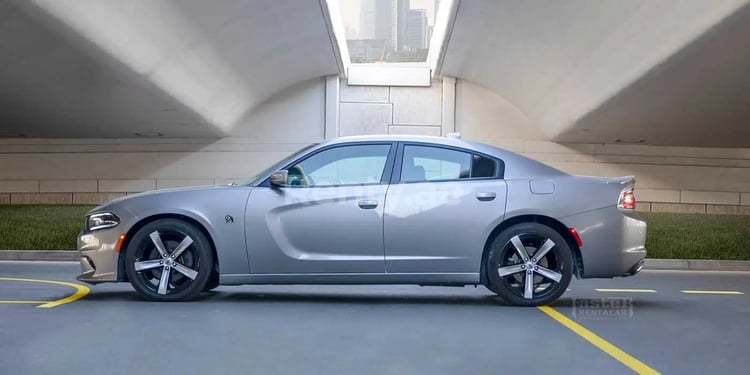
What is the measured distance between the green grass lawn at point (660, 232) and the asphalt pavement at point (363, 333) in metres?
5.74

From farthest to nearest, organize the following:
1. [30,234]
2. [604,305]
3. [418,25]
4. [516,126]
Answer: [516,126]
[418,25]
[30,234]
[604,305]

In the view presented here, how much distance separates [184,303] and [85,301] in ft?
3.22

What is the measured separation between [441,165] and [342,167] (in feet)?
2.93

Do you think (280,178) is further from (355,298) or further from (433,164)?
(355,298)

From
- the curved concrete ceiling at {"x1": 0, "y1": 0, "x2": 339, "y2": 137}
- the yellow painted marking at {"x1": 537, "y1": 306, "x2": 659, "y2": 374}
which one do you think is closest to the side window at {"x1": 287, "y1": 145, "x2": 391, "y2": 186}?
the yellow painted marking at {"x1": 537, "y1": 306, "x2": 659, "y2": 374}

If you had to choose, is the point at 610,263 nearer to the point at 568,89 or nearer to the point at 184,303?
the point at 184,303

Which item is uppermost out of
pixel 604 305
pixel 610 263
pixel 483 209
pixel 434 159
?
pixel 434 159

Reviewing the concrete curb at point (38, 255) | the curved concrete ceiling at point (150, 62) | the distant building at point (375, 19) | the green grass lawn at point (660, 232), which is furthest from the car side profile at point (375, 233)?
the distant building at point (375, 19)

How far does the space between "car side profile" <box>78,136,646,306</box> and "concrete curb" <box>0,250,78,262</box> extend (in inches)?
243

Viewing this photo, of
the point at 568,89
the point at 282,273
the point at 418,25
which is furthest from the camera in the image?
the point at 418,25

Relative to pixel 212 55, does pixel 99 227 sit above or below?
below

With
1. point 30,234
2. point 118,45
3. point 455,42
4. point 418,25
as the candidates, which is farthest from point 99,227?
point 418,25

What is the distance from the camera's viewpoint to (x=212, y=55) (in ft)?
48.0

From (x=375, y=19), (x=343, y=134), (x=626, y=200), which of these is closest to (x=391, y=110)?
(x=343, y=134)
